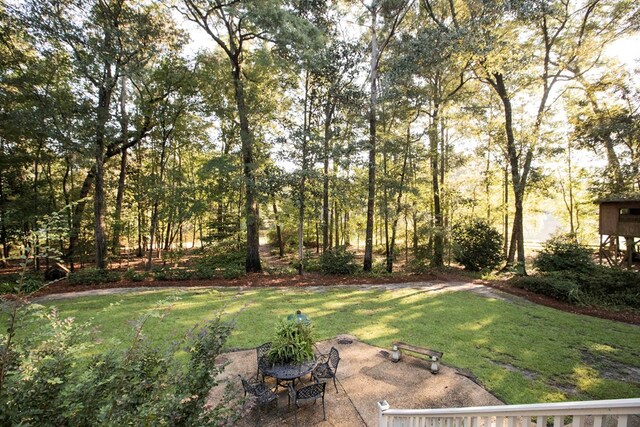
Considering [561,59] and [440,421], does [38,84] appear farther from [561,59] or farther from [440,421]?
[561,59]

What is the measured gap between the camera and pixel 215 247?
1623cm

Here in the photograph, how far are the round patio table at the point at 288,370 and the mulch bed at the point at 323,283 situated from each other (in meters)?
6.64

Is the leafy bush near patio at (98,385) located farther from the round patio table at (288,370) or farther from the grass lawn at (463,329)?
the round patio table at (288,370)

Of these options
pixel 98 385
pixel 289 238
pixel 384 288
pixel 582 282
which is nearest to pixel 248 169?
pixel 384 288

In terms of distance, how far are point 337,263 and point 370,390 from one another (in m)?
8.24

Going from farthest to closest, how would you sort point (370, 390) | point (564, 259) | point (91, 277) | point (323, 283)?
point (323, 283)
point (564, 259)
point (91, 277)
point (370, 390)

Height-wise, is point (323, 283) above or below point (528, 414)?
below

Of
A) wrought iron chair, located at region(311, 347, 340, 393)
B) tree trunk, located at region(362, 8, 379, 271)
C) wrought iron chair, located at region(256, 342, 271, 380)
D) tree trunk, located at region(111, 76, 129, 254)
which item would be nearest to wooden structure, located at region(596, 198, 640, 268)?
tree trunk, located at region(362, 8, 379, 271)

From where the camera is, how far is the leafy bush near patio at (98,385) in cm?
185

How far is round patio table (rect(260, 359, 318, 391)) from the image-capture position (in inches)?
164

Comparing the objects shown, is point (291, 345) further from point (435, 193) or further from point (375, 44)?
point (375, 44)

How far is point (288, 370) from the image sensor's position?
14.1 feet

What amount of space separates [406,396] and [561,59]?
56.0 ft

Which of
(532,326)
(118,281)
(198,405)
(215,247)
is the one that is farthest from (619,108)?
(118,281)
